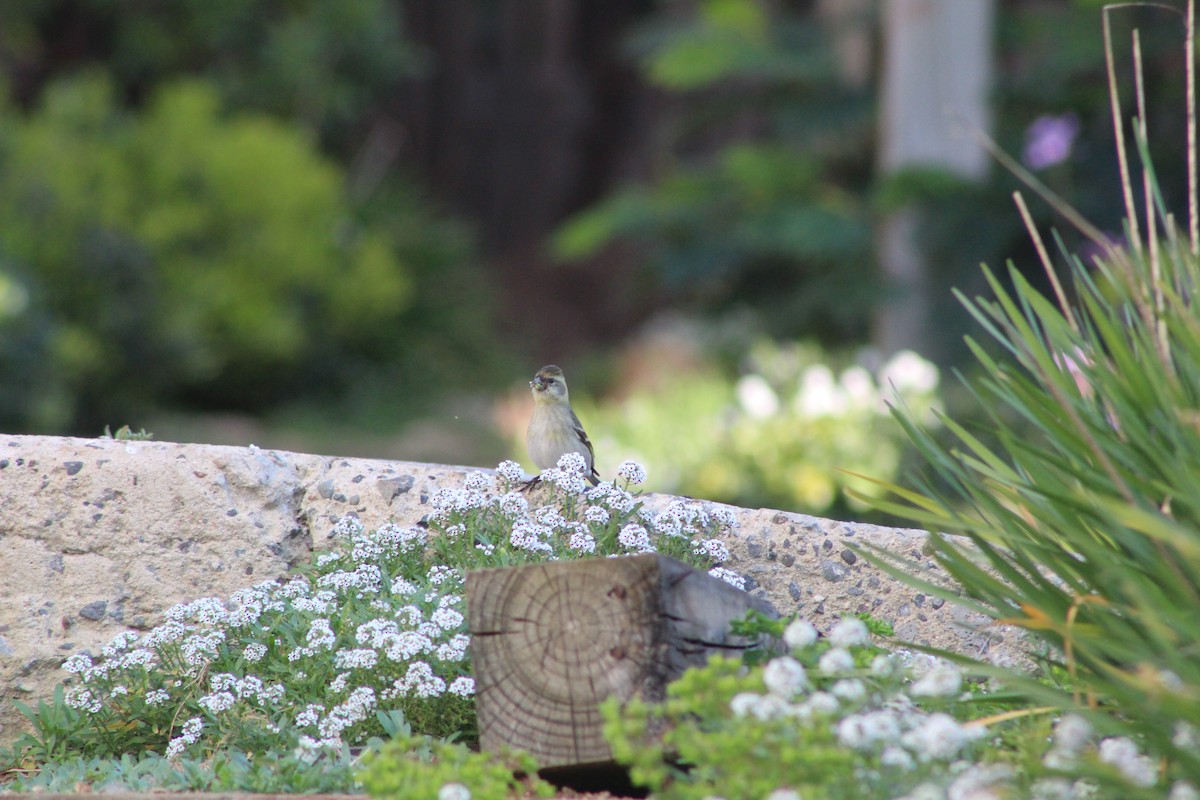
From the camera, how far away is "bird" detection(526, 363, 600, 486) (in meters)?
4.28

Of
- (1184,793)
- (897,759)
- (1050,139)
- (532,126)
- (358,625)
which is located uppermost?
(532,126)

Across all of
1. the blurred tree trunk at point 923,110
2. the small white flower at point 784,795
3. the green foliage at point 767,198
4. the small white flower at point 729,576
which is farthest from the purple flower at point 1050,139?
the small white flower at point 784,795

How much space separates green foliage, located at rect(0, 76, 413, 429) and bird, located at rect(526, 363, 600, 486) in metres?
5.61

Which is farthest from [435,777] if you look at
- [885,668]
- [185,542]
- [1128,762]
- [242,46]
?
[242,46]

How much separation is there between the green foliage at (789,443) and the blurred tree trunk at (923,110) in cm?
196

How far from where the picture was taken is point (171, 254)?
10828 mm

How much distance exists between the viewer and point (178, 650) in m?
3.36

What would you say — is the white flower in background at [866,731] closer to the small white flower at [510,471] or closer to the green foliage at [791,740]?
the green foliage at [791,740]

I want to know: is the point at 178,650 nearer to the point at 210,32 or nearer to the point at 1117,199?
the point at 1117,199

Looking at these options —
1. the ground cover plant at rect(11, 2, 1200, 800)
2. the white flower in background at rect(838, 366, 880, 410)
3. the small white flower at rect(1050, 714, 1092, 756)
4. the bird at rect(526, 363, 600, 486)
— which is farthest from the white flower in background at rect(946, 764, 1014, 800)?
the white flower in background at rect(838, 366, 880, 410)

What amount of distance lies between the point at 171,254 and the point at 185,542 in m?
7.48

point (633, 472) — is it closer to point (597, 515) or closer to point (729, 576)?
point (597, 515)

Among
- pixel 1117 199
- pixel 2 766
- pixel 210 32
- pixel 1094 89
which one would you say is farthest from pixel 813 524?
pixel 210 32

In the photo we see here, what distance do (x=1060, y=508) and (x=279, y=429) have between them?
903cm
